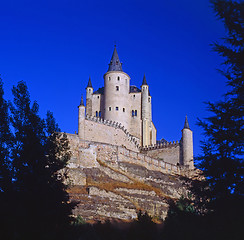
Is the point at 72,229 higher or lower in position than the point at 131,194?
lower

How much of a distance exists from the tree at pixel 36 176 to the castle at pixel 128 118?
4215 centimetres

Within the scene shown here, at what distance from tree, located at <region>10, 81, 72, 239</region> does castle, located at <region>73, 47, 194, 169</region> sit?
42149 millimetres

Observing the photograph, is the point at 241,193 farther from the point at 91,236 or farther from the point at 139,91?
the point at 139,91

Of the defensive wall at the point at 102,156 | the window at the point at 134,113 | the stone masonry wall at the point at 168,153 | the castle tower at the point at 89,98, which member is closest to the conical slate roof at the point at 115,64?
the castle tower at the point at 89,98

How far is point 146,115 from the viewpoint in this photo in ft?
261

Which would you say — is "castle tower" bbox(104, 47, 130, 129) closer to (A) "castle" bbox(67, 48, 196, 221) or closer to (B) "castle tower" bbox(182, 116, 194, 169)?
(A) "castle" bbox(67, 48, 196, 221)

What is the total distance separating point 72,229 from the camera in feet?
75.2

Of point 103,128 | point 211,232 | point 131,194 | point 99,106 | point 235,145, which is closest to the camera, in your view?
point 211,232

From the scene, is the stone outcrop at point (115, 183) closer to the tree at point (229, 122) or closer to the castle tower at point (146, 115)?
Result: the castle tower at point (146, 115)

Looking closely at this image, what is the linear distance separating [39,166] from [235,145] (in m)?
13.7

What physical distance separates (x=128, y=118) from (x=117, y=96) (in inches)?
183

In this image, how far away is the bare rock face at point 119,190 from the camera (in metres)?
46.1

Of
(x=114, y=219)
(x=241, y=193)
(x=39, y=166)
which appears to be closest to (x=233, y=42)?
(x=241, y=193)

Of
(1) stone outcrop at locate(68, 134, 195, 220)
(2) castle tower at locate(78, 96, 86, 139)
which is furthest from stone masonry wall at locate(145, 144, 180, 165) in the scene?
(2) castle tower at locate(78, 96, 86, 139)
